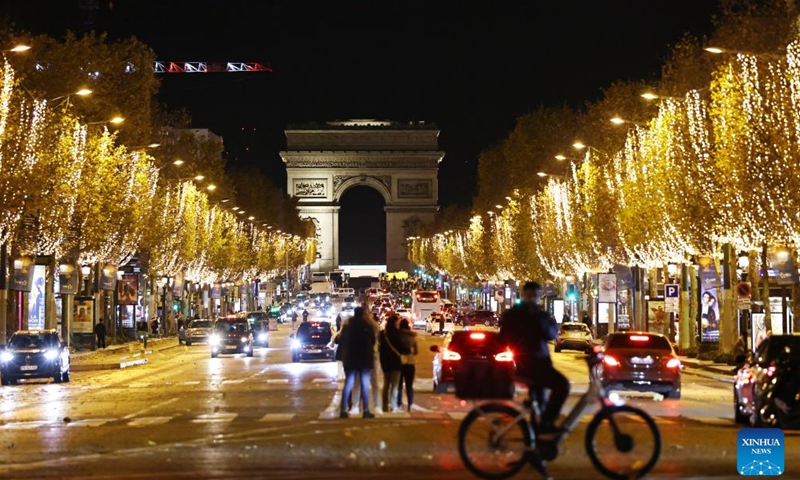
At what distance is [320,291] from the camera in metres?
152

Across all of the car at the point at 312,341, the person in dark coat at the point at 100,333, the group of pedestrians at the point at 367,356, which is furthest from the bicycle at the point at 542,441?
the person in dark coat at the point at 100,333

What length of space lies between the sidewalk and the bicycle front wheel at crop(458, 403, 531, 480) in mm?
36340

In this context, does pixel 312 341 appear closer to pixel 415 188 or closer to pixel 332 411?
pixel 332 411

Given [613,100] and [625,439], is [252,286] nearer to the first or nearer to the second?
[613,100]

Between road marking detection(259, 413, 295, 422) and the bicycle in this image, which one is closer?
the bicycle

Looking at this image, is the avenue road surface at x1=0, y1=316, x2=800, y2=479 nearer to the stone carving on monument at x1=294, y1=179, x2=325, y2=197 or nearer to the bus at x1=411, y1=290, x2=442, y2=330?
the bus at x1=411, y1=290, x2=442, y2=330

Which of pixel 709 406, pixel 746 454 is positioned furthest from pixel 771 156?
pixel 746 454

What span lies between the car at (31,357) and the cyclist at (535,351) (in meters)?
27.3

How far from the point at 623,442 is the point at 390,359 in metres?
12.3

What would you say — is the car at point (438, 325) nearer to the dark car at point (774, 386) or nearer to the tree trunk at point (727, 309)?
the tree trunk at point (727, 309)

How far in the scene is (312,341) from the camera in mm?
51594

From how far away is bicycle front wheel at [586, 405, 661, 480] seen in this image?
572 inches

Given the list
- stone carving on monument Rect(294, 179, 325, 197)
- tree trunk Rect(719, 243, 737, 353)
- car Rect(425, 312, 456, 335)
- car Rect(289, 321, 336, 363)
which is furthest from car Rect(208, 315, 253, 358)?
stone carving on monument Rect(294, 179, 325, 197)

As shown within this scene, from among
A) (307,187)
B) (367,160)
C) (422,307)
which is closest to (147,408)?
(422,307)
